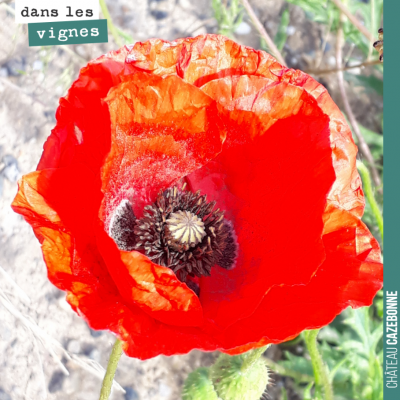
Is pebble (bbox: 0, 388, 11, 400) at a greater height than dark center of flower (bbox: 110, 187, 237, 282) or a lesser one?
lesser

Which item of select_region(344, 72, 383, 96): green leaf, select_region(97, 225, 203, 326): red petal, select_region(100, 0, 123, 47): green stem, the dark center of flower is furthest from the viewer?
select_region(344, 72, 383, 96): green leaf

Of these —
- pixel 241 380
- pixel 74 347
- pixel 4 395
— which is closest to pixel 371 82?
pixel 241 380

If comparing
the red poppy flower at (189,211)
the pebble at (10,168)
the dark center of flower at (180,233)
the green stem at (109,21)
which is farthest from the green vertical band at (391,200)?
the pebble at (10,168)

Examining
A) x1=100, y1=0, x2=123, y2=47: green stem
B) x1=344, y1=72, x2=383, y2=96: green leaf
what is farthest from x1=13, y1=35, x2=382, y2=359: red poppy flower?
x1=344, y1=72, x2=383, y2=96: green leaf

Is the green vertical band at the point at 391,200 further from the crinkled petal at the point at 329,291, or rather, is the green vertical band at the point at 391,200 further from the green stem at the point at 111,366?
the green stem at the point at 111,366

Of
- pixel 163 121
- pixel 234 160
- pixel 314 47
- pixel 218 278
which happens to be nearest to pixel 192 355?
pixel 218 278

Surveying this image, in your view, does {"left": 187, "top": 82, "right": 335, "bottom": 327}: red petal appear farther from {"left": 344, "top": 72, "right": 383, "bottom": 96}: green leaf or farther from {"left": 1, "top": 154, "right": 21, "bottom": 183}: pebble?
{"left": 344, "top": 72, "right": 383, "bottom": 96}: green leaf
